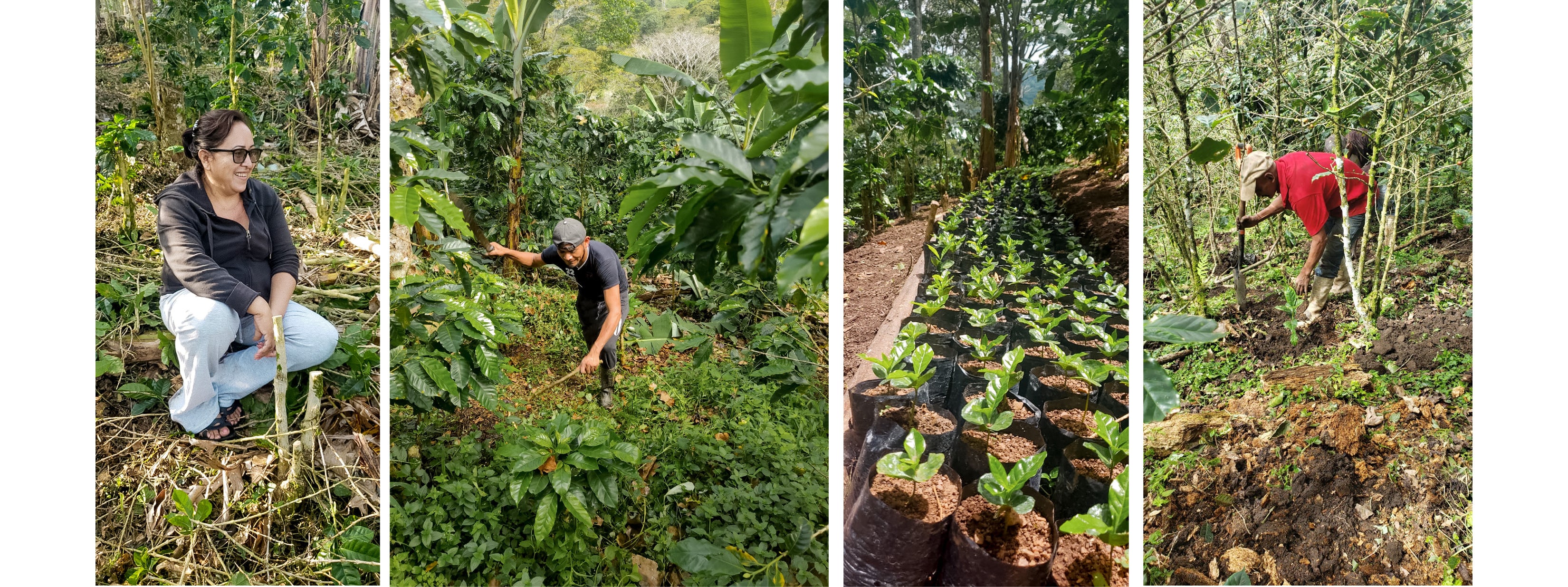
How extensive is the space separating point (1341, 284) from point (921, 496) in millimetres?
1123

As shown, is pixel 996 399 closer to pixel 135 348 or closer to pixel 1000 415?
pixel 1000 415

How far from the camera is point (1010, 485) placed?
132 centimetres

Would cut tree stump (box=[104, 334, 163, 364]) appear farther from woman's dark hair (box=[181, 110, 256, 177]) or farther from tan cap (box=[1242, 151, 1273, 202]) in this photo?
tan cap (box=[1242, 151, 1273, 202])

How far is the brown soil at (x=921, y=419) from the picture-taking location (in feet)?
4.75

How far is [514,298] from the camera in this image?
183 centimetres

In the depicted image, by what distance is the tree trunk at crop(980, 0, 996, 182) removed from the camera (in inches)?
56.9

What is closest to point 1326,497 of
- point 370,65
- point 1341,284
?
point 1341,284

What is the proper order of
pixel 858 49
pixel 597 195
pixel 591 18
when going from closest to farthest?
pixel 858 49 < pixel 591 18 < pixel 597 195

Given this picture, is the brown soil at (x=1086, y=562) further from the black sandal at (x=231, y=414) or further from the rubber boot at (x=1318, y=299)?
the black sandal at (x=231, y=414)

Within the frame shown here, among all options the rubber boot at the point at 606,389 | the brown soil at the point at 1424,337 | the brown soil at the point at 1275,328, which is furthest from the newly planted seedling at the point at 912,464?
the brown soil at the point at 1424,337

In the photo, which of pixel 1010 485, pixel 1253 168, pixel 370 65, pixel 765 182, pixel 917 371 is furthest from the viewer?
pixel 370 65
